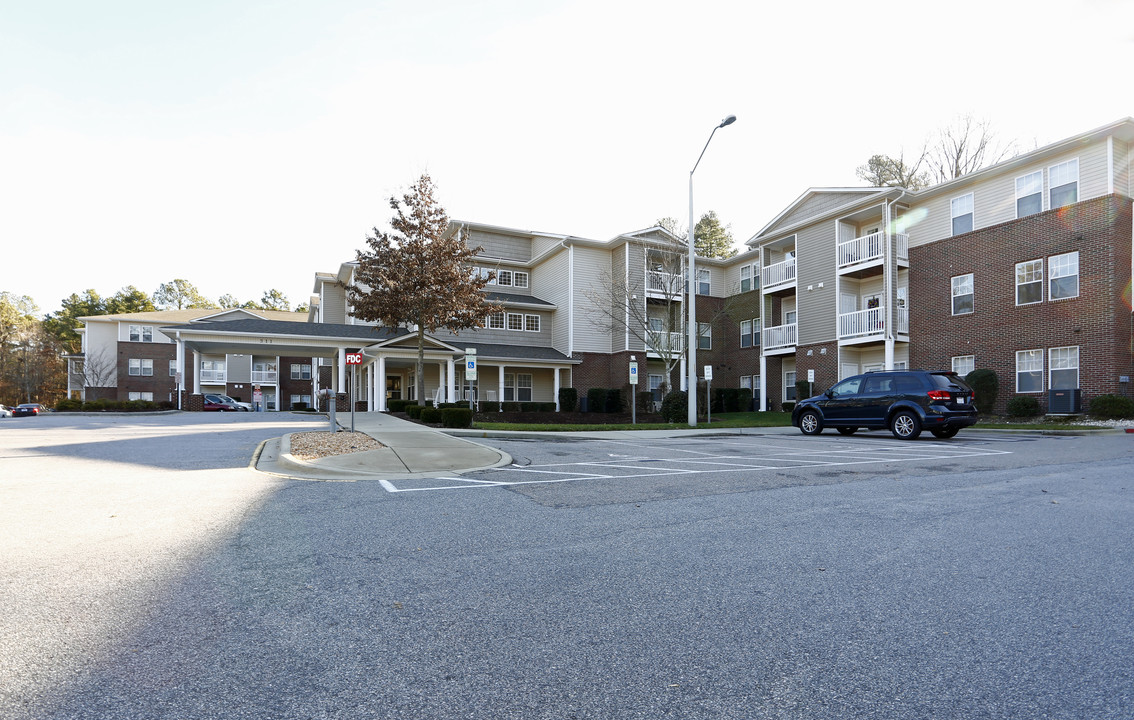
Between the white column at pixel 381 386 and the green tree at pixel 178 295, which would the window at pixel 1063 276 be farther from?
the green tree at pixel 178 295

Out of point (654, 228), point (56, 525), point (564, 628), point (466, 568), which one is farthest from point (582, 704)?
point (654, 228)

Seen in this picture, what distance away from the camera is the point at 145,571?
13.9 ft

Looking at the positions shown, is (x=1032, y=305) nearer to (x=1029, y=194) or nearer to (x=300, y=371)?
A: (x=1029, y=194)

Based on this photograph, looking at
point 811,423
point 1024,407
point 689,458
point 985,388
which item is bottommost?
point 689,458

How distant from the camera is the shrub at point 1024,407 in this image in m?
21.0

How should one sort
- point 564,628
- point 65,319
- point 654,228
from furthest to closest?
1. point 65,319
2. point 654,228
3. point 564,628

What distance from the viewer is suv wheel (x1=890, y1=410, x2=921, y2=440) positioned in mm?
15516

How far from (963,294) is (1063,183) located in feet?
15.5

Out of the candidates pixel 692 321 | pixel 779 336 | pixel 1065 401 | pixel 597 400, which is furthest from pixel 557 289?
pixel 1065 401

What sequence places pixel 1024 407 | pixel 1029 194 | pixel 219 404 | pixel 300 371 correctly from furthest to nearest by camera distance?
pixel 300 371 → pixel 219 404 → pixel 1029 194 → pixel 1024 407

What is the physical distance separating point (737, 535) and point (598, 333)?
29.2 metres

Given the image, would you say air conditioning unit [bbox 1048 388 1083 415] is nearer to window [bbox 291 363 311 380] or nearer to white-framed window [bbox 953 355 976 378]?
white-framed window [bbox 953 355 976 378]

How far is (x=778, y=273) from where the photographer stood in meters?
31.5

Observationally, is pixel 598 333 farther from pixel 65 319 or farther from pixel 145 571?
pixel 65 319
